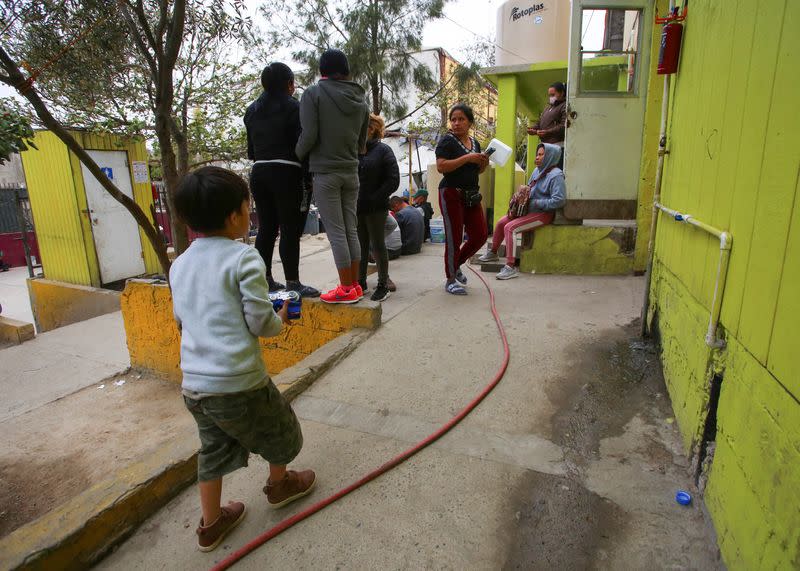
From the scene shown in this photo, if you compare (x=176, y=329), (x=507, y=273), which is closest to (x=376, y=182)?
(x=507, y=273)

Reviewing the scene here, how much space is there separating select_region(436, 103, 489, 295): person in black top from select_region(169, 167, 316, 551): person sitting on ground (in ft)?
9.64

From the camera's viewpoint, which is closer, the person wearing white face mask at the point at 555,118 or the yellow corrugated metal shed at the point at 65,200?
the person wearing white face mask at the point at 555,118

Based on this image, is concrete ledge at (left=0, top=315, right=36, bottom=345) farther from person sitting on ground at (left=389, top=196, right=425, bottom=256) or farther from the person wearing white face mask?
the person wearing white face mask

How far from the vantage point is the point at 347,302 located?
148 inches

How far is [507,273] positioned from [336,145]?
2.69m

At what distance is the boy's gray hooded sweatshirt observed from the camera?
11.0ft

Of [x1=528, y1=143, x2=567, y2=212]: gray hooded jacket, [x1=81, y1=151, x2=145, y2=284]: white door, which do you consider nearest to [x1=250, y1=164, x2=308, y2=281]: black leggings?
[x1=528, y1=143, x2=567, y2=212]: gray hooded jacket

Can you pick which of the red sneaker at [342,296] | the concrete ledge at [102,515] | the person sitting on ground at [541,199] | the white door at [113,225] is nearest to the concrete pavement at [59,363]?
the white door at [113,225]

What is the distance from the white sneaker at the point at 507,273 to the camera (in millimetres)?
5320

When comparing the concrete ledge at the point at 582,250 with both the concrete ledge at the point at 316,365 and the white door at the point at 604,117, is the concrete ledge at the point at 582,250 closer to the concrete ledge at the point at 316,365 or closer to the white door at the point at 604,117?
the white door at the point at 604,117

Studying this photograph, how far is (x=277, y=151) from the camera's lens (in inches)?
139

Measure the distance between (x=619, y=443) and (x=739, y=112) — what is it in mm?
1453

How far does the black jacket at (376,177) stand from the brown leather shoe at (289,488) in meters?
2.86

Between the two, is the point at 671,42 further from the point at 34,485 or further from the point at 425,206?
the point at 425,206
